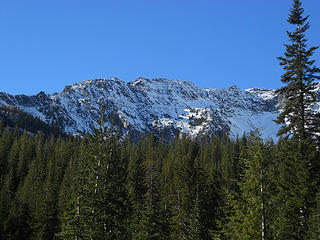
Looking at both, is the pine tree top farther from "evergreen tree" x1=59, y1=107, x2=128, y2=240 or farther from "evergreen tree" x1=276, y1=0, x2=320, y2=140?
"evergreen tree" x1=59, y1=107, x2=128, y2=240

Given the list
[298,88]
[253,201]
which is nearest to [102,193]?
[253,201]

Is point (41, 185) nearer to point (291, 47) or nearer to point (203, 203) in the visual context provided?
point (203, 203)

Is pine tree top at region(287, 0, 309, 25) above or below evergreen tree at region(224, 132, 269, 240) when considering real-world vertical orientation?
above

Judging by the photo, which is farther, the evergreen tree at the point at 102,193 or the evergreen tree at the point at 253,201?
the evergreen tree at the point at 102,193

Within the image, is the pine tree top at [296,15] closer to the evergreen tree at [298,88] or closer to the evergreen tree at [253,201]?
Answer: the evergreen tree at [298,88]

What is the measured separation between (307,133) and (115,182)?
1577 cm

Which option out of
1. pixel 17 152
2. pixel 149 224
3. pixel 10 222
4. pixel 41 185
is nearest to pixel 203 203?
pixel 149 224

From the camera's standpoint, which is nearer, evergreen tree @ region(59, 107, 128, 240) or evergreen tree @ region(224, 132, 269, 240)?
evergreen tree @ region(224, 132, 269, 240)

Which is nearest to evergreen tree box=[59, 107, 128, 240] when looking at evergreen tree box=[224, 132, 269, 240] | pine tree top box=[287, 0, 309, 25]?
evergreen tree box=[224, 132, 269, 240]

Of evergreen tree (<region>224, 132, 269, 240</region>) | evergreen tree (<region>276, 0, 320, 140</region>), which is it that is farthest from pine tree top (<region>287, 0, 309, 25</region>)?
evergreen tree (<region>224, 132, 269, 240</region>)

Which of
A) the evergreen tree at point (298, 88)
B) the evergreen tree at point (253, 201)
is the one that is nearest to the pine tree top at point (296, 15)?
the evergreen tree at point (298, 88)

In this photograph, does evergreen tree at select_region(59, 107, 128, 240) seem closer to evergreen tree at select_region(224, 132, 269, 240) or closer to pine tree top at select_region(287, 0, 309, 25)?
evergreen tree at select_region(224, 132, 269, 240)

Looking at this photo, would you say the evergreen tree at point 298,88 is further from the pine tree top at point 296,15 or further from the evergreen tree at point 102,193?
the evergreen tree at point 102,193

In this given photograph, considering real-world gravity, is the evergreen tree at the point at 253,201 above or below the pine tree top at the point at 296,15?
below
